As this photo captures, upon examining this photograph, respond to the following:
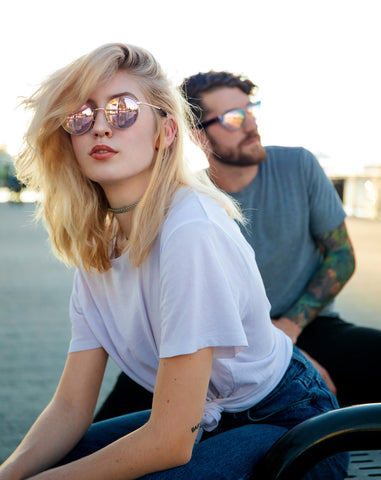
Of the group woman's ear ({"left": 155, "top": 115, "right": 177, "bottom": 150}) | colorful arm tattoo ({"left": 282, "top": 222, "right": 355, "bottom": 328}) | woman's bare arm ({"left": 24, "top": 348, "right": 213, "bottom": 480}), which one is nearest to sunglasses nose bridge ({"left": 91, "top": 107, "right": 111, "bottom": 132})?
woman's ear ({"left": 155, "top": 115, "right": 177, "bottom": 150})

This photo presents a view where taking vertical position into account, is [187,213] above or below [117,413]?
above

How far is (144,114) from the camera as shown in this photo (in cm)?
181

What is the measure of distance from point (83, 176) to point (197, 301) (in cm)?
83

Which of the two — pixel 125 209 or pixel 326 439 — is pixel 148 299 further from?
pixel 326 439

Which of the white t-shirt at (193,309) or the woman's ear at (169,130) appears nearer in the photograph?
the white t-shirt at (193,309)

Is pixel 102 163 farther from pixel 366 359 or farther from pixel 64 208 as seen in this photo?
pixel 366 359

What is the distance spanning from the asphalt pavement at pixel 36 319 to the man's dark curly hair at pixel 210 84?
1105 millimetres

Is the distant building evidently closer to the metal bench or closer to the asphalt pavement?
the asphalt pavement

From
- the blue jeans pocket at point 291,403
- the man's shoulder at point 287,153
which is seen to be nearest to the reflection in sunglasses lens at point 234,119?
the man's shoulder at point 287,153

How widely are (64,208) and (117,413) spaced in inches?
40.2

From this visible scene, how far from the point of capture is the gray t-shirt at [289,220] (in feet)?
9.45

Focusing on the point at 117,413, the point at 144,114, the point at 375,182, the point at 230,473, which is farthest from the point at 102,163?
the point at 375,182

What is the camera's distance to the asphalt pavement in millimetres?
3905

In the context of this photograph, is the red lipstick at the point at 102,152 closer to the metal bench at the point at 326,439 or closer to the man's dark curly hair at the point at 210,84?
the metal bench at the point at 326,439
